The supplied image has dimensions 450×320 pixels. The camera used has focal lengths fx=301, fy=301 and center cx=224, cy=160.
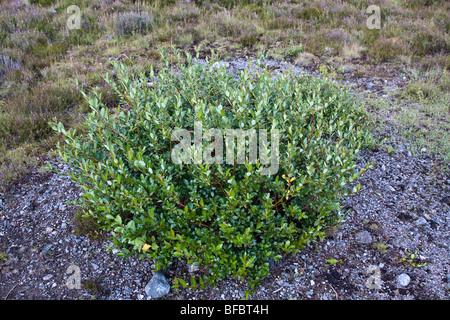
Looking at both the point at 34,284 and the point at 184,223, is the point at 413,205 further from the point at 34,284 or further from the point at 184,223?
the point at 34,284

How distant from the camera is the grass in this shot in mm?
5758

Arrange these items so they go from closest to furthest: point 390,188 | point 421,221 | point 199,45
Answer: point 421,221 → point 390,188 → point 199,45

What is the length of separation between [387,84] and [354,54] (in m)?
1.59

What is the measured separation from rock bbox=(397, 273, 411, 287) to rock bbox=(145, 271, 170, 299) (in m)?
2.54

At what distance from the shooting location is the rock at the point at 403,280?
3300 millimetres

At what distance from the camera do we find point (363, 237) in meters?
3.80

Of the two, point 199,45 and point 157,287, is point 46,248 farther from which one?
point 199,45

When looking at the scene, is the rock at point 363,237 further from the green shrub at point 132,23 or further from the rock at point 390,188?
the green shrub at point 132,23

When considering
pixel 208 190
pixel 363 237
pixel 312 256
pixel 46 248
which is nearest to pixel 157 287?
pixel 208 190

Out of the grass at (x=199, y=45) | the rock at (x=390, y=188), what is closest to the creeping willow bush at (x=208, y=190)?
the rock at (x=390, y=188)

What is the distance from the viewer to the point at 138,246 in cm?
290

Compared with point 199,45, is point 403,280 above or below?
below

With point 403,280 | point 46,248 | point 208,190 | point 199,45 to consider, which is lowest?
point 403,280

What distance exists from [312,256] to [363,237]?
0.75 meters
